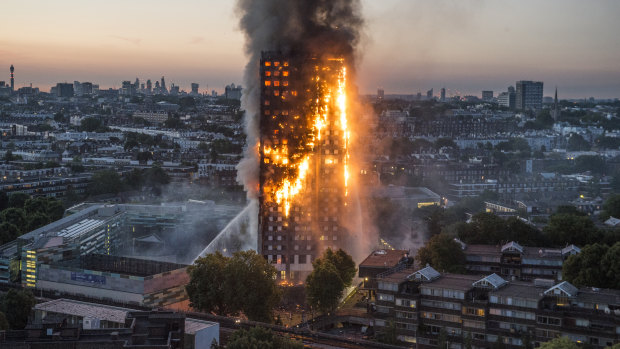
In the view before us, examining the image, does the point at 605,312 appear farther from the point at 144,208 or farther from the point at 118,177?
the point at 118,177

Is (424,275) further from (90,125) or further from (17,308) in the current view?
(90,125)

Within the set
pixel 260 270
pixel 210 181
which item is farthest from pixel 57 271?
pixel 210 181

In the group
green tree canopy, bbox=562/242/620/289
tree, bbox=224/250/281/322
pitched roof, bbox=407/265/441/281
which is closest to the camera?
pitched roof, bbox=407/265/441/281

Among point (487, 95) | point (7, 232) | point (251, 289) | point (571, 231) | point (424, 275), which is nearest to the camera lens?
point (424, 275)

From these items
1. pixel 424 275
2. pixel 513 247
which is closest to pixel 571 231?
pixel 513 247

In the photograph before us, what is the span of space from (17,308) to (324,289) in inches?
307

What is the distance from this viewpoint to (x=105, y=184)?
48.4 m

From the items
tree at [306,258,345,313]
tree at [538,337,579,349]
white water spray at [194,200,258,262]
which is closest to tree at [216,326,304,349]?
tree at [538,337,579,349]

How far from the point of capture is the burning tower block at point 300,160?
26.5 meters

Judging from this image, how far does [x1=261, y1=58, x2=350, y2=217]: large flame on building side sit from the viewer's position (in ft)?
87.5

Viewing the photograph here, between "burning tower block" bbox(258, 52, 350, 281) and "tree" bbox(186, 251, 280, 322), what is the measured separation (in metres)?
4.11

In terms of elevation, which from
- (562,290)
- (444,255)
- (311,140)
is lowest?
(444,255)

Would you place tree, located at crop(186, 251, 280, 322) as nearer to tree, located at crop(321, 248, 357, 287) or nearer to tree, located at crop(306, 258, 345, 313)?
tree, located at crop(306, 258, 345, 313)

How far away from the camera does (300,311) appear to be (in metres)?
23.6
